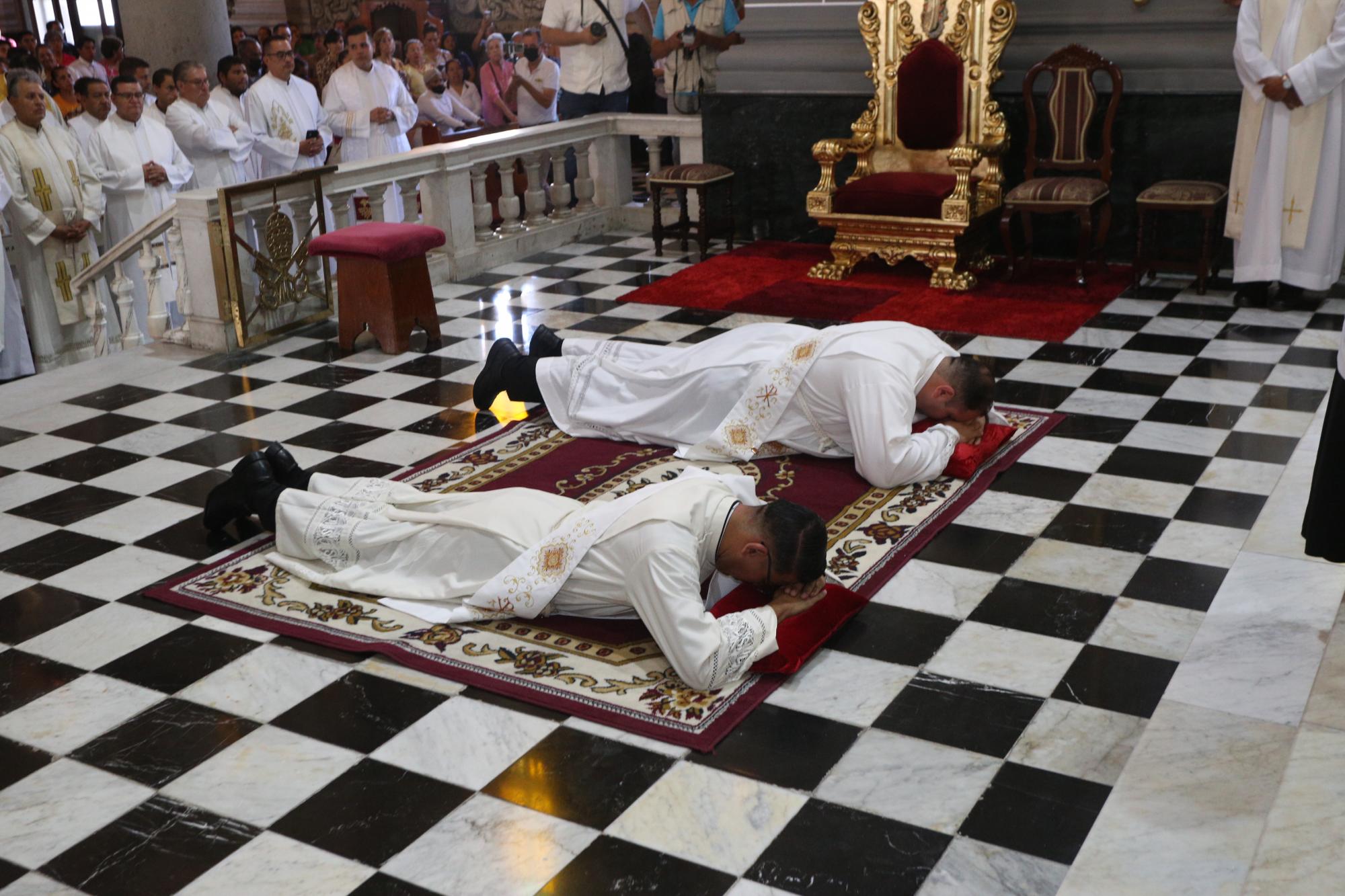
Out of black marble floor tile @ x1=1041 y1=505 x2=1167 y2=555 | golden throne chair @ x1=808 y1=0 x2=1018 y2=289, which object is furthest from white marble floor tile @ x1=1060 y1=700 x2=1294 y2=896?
golden throne chair @ x1=808 y1=0 x2=1018 y2=289

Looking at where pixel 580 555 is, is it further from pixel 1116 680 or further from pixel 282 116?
pixel 282 116

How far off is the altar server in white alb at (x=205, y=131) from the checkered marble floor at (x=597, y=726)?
389 centimetres

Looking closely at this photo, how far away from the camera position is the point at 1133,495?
450 centimetres

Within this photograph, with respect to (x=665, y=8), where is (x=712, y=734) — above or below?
below

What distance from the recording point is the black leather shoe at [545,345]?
5.44m

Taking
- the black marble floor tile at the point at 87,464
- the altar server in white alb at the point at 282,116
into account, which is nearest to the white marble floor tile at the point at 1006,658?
the black marble floor tile at the point at 87,464

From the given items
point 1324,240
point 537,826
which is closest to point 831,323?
point 1324,240

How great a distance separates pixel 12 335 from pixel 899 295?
207 inches

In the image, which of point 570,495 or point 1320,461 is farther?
point 570,495

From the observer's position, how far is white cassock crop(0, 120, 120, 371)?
7.93 m

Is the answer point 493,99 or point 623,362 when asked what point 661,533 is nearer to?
point 623,362

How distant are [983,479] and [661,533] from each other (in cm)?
174

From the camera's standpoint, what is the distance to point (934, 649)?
3.54m

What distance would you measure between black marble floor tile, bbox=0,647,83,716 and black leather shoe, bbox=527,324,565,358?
229 cm
